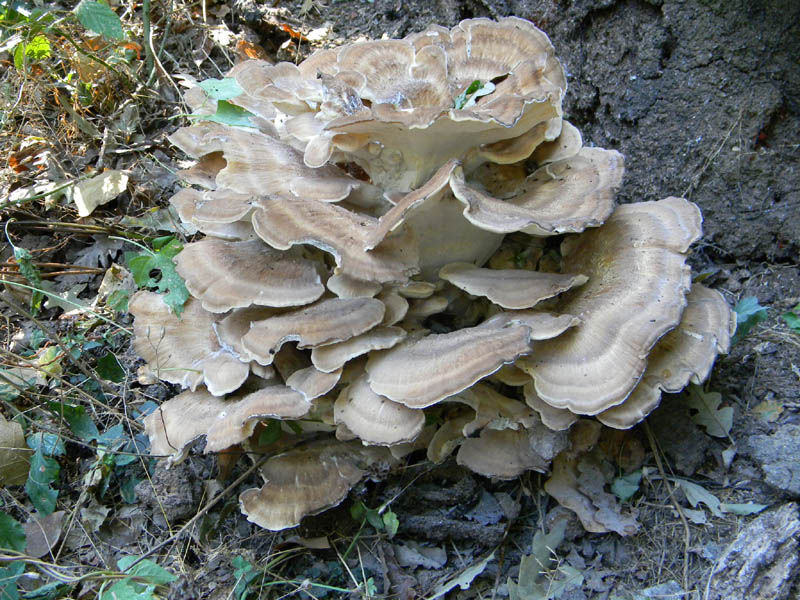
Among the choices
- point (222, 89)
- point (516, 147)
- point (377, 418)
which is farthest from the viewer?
point (222, 89)

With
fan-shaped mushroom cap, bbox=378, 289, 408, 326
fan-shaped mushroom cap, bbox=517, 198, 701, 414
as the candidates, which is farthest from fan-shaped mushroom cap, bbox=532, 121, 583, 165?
fan-shaped mushroom cap, bbox=378, 289, 408, 326

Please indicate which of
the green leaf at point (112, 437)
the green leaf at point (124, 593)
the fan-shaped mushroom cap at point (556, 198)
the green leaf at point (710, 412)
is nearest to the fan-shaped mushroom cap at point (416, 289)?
the fan-shaped mushroom cap at point (556, 198)

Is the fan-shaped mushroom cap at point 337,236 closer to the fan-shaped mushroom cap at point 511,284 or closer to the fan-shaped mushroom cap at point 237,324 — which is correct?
the fan-shaped mushroom cap at point 511,284

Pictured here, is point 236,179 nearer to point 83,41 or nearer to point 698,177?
point 698,177

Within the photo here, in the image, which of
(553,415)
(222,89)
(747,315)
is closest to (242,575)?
(553,415)

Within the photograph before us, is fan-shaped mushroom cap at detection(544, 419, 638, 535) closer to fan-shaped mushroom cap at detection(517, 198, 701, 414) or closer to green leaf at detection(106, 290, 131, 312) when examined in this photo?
fan-shaped mushroom cap at detection(517, 198, 701, 414)

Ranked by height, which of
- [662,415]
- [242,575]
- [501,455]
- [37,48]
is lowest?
[242,575]

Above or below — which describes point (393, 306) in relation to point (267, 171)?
below

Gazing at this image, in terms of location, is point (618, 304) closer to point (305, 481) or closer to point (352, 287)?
point (352, 287)
